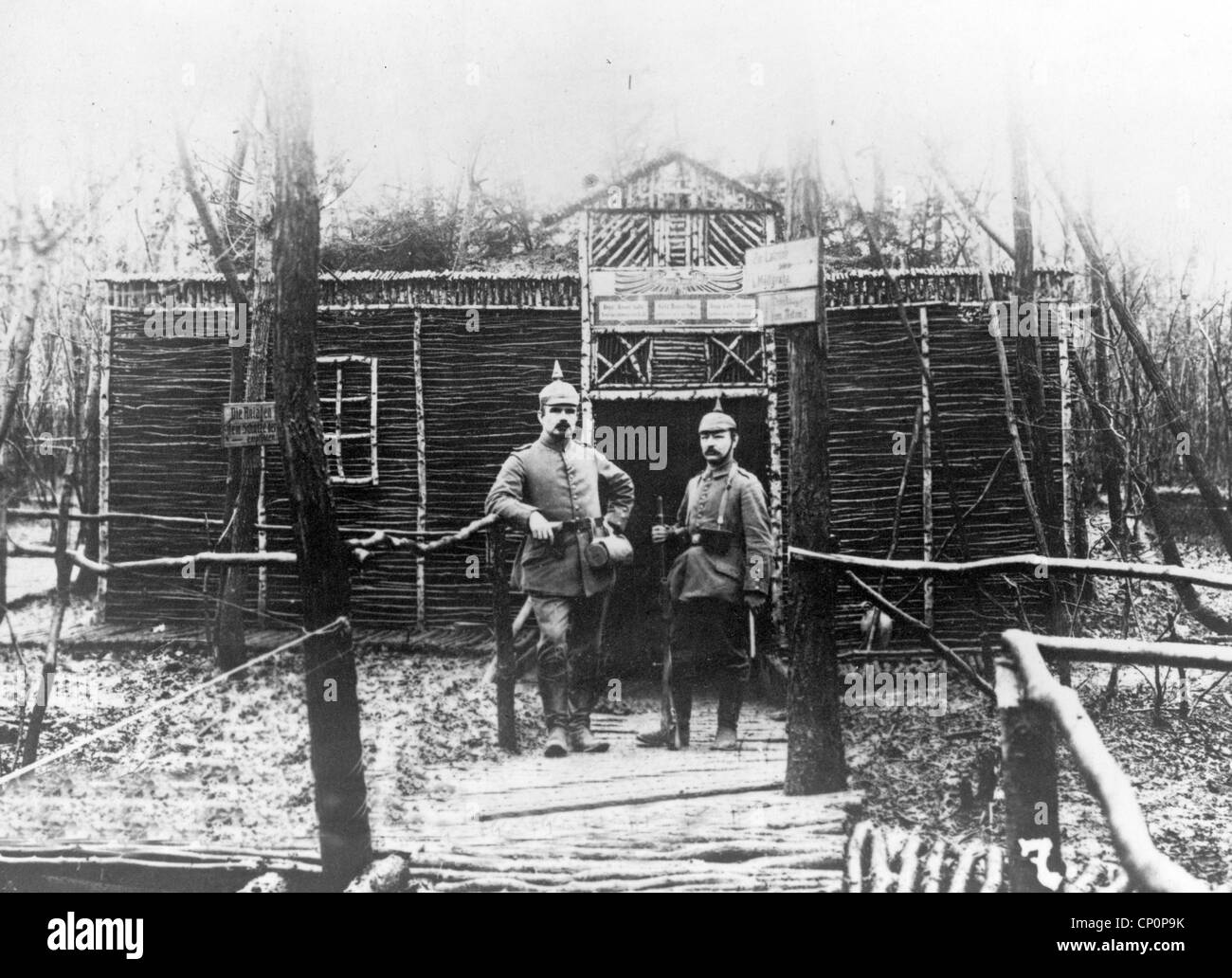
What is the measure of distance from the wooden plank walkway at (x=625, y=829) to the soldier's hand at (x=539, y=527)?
0.97 m

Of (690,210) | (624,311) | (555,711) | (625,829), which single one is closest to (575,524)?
(555,711)

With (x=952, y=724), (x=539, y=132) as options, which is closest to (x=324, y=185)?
(x=539, y=132)

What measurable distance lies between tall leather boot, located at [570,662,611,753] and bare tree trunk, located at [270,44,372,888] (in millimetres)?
909

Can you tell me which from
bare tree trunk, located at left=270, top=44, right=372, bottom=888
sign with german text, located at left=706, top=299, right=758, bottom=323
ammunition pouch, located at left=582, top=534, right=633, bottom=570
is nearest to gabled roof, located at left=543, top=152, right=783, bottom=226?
sign with german text, located at left=706, top=299, right=758, bottom=323

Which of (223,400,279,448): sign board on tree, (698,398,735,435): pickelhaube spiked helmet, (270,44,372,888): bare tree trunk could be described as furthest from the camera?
(698,398,735,435): pickelhaube spiked helmet

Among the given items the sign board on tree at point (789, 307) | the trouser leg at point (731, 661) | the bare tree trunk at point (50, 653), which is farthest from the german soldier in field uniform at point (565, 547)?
the bare tree trunk at point (50, 653)

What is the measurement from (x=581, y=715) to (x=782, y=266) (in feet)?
6.99

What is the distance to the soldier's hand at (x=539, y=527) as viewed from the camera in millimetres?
3896

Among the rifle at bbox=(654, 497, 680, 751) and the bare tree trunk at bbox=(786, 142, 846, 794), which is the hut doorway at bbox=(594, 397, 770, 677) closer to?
the rifle at bbox=(654, 497, 680, 751)

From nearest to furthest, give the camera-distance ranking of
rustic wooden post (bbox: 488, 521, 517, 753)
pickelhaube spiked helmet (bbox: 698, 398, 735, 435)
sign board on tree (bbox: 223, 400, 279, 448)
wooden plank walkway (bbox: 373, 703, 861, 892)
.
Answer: wooden plank walkway (bbox: 373, 703, 861, 892) < rustic wooden post (bbox: 488, 521, 517, 753) < sign board on tree (bbox: 223, 400, 279, 448) < pickelhaube spiked helmet (bbox: 698, 398, 735, 435)

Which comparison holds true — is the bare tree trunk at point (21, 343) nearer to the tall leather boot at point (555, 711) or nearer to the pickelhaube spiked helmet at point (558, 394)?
the pickelhaube spiked helmet at point (558, 394)

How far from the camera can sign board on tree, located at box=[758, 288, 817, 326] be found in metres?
3.70

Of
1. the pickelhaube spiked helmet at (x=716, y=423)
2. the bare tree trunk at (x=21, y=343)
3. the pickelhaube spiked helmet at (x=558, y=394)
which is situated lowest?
the pickelhaube spiked helmet at (x=716, y=423)
